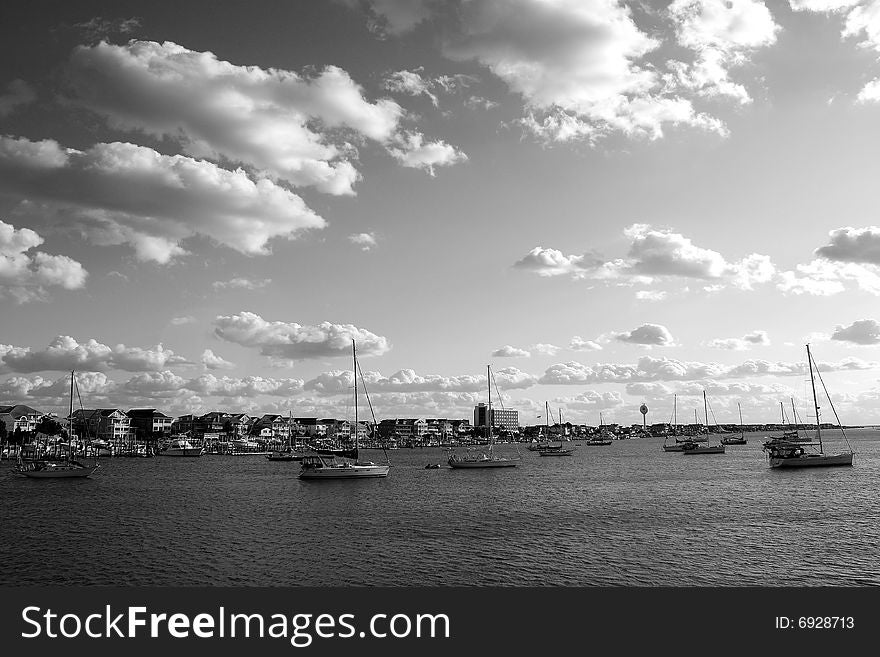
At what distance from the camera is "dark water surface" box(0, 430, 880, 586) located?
129 feet

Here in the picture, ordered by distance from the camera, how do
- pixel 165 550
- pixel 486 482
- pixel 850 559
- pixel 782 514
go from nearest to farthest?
pixel 850 559 < pixel 165 550 < pixel 782 514 < pixel 486 482

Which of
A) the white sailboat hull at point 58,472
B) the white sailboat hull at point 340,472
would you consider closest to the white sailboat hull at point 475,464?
the white sailboat hull at point 340,472

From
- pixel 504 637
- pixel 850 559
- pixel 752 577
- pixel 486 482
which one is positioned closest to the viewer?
pixel 504 637

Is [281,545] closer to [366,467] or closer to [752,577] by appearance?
[752,577]

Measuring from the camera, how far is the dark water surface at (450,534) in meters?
39.4

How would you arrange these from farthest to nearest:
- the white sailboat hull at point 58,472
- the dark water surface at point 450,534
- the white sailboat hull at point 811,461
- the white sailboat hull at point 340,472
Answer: the white sailboat hull at point 811,461, the white sailboat hull at point 58,472, the white sailboat hull at point 340,472, the dark water surface at point 450,534

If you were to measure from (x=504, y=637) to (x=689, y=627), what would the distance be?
827 centimetres

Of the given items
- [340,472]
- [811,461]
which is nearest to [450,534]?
[340,472]

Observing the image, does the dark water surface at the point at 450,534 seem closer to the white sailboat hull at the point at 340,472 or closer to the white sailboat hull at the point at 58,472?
the white sailboat hull at the point at 340,472

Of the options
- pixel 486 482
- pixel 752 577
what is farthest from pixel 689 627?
pixel 486 482

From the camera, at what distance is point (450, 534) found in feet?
174

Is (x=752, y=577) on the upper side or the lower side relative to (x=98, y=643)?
lower

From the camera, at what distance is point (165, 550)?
4791cm

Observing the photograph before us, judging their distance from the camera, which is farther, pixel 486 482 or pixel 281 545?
pixel 486 482
